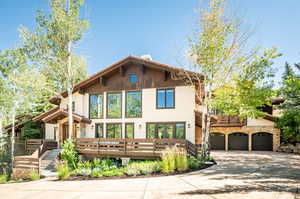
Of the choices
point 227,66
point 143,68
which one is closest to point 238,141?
point 227,66

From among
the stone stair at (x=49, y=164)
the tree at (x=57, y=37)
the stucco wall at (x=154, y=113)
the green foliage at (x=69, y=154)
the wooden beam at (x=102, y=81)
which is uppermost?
the tree at (x=57, y=37)

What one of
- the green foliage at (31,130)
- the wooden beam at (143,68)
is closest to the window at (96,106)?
the wooden beam at (143,68)

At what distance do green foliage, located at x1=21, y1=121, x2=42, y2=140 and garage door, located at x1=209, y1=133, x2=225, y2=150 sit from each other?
1725 cm

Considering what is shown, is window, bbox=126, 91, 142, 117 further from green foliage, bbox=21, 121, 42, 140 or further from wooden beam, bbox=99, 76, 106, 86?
green foliage, bbox=21, 121, 42, 140

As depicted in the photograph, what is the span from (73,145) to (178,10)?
11.3 meters

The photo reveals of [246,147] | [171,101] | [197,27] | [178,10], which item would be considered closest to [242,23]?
[197,27]

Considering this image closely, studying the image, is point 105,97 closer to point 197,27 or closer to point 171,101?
point 171,101

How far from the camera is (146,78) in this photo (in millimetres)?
15352

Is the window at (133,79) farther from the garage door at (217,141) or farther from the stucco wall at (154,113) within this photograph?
the garage door at (217,141)

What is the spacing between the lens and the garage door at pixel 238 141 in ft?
63.8

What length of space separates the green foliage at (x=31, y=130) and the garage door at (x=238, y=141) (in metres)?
18.8

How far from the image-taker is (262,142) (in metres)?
19.0

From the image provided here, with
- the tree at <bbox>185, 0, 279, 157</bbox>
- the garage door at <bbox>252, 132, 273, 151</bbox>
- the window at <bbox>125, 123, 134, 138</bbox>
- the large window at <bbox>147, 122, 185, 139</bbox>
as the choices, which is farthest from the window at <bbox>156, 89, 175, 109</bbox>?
the garage door at <bbox>252, 132, 273, 151</bbox>

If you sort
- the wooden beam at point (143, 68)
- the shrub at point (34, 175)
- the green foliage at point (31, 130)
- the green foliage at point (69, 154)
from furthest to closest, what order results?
the green foliage at point (31, 130)
the wooden beam at point (143, 68)
the green foliage at point (69, 154)
the shrub at point (34, 175)
